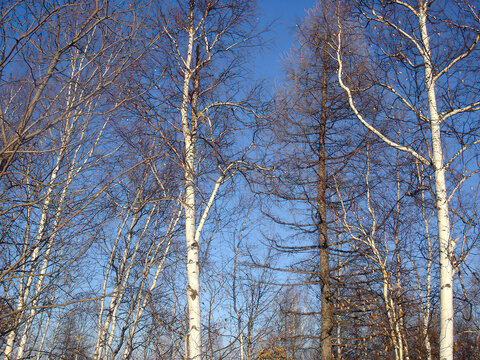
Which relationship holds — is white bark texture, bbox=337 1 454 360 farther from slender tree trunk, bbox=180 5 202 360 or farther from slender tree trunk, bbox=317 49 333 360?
slender tree trunk, bbox=180 5 202 360

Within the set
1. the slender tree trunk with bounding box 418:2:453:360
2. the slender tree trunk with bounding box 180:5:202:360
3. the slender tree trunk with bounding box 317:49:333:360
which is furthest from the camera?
the slender tree trunk with bounding box 317:49:333:360

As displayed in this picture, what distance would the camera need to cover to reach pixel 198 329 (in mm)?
5410

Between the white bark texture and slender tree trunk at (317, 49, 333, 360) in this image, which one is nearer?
the white bark texture

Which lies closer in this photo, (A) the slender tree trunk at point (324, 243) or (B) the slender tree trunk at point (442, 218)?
(B) the slender tree trunk at point (442, 218)

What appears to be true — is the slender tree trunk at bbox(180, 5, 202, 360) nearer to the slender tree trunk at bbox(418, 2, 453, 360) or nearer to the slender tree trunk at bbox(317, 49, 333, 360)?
the slender tree trunk at bbox(317, 49, 333, 360)

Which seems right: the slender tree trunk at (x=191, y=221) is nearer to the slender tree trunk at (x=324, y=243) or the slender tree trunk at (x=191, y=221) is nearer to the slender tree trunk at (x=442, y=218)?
the slender tree trunk at (x=324, y=243)

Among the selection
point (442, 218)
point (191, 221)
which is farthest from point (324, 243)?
point (191, 221)

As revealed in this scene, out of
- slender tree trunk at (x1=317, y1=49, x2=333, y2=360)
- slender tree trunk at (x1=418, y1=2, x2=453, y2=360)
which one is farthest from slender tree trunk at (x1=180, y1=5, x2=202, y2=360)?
slender tree trunk at (x1=418, y1=2, x2=453, y2=360)

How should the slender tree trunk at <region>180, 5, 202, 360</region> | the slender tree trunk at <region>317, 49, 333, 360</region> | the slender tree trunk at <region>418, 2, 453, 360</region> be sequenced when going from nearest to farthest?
1. the slender tree trunk at <region>418, 2, 453, 360</region>
2. the slender tree trunk at <region>180, 5, 202, 360</region>
3. the slender tree trunk at <region>317, 49, 333, 360</region>

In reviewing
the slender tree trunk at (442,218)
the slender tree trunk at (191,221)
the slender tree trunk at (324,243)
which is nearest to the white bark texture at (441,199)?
the slender tree trunk at (442,218)

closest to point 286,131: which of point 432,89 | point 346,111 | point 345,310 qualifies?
point 346,111

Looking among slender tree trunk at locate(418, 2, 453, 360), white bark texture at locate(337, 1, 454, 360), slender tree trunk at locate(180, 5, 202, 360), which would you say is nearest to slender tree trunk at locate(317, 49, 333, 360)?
white bark texture at locate(337, 1, 454, 360)

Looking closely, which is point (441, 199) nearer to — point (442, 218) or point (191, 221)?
point (442, 218)

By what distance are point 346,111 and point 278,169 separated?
2915 millimetres
